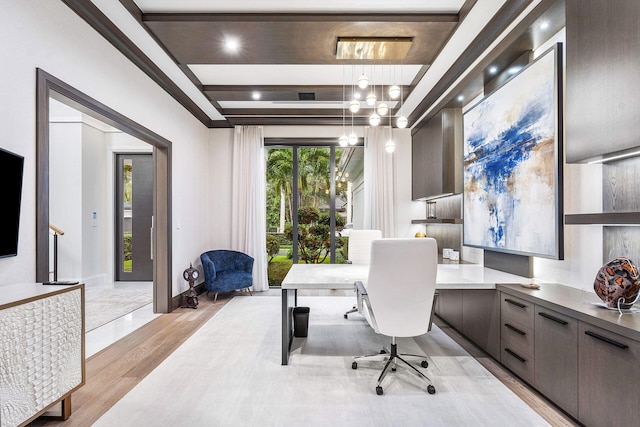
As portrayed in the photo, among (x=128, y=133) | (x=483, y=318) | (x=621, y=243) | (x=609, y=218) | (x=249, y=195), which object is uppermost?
(x=128, y=133)

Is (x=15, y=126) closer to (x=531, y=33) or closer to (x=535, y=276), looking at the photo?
(x=531, y=33)

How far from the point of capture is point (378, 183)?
5680 millimetres

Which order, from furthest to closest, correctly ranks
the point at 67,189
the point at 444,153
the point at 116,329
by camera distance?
the point at 67,189
the point at 444,153
the point at 116,329

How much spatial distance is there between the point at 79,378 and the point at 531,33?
156 inches

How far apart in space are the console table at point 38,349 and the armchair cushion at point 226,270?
8.92 feet

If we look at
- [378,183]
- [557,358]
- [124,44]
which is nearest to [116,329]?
[124,44]

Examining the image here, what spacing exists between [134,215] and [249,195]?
7.93 ft

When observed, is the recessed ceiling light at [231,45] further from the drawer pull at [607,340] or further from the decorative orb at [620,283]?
the drawer pull at [607,340]

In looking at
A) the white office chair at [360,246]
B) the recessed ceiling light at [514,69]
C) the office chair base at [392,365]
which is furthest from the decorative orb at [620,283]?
the white office chair at [360,246]

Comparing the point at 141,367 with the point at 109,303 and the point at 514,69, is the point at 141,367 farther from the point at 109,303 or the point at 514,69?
the point at 514,69

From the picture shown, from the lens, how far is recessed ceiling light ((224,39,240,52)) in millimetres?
3119

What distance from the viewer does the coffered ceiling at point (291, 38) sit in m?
2.72

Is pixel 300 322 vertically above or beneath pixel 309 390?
above

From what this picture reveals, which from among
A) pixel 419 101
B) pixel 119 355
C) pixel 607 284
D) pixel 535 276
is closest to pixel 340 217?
pixel 419 101
